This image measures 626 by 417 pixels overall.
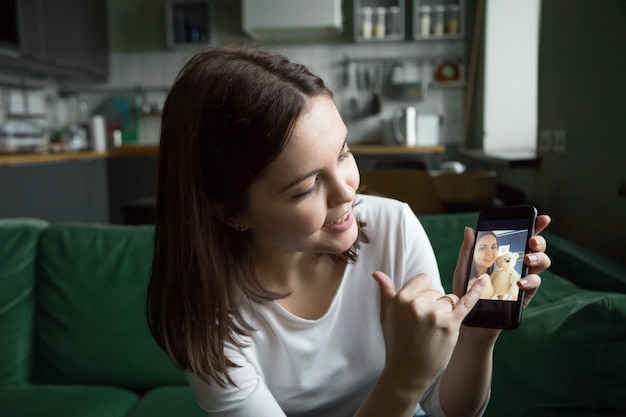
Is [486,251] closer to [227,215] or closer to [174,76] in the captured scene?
[227,215]

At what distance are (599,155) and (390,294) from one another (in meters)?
0.56

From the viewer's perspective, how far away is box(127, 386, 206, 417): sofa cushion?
102 cm

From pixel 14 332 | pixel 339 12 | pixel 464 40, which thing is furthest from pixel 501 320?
pixel 464 40

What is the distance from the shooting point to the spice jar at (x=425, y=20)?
3545 millimetres

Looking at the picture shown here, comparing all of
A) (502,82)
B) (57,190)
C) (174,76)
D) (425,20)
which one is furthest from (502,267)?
(174,76)

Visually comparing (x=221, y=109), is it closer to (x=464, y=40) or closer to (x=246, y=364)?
(x=246, y=364)

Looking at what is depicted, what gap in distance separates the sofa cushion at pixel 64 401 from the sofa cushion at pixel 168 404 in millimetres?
34

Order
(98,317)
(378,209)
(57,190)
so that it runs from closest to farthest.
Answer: (378,209), (98,317), (57,190)

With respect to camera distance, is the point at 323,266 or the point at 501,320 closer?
the point at 501,320

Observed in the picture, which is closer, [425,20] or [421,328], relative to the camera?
[421,328]

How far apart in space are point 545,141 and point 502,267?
0.71 metres

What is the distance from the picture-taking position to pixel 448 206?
2.78 feet

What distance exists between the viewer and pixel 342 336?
680 mm

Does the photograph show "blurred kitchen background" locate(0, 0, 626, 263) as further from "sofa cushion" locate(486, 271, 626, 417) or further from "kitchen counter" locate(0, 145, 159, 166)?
"sofa cushion" locate(486, 271, 626, 417)
